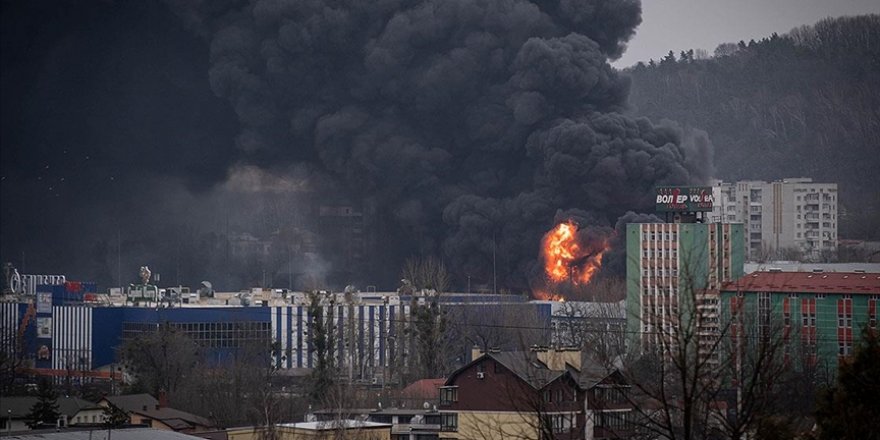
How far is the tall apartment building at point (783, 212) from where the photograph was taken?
123812 mm

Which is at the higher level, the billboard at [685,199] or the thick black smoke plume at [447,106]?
the thick black smoke plume at [447,106]

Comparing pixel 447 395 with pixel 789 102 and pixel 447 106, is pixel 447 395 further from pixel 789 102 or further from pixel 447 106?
pixel 789 102

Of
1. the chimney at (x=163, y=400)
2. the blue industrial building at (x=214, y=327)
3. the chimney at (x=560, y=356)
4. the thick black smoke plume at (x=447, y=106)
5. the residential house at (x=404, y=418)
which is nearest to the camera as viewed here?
the chimney at (x=560, y=356)

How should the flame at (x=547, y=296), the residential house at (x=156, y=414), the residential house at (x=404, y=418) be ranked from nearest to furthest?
the residential house at (x=404, y=418)
the residential house at (x=156, y=414)
the flame at (x=547, y=296)

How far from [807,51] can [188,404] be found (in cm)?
12596

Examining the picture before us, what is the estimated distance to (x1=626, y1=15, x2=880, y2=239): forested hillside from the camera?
145875 mm

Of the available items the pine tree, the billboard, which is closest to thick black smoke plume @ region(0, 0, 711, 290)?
the billboard

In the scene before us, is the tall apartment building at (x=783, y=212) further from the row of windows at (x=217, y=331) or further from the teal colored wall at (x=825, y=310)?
the teal colored wall at (x=825, y=310)

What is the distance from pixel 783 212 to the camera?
417 ft

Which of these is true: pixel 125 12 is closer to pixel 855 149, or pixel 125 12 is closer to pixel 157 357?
pixel 157 357

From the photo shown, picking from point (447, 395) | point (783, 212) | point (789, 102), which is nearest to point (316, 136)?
point (783, 212)

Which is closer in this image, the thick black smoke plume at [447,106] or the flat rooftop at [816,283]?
the flat rooftop at [816,283]

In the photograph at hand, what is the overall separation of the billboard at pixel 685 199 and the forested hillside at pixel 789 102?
65002mm

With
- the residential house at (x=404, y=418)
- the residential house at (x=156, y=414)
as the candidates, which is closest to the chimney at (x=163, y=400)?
the residential house at (x=156, y=414)
